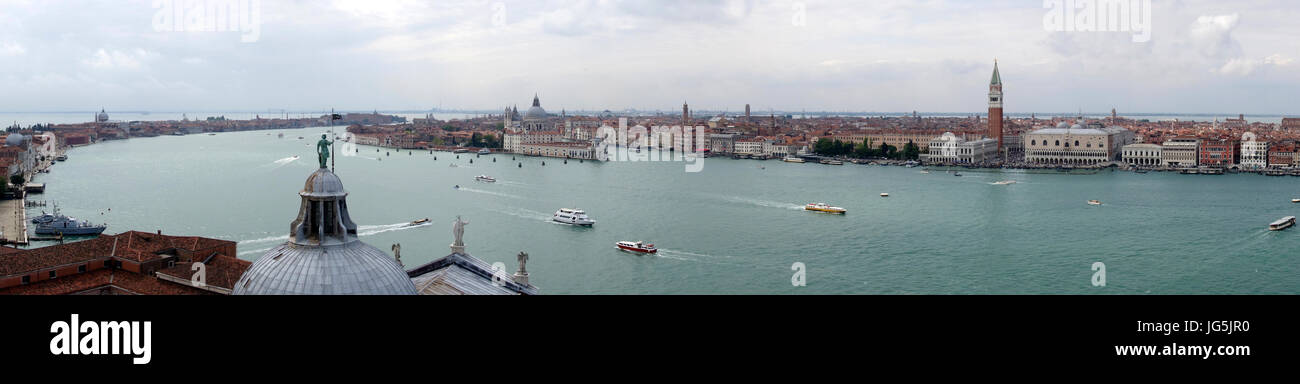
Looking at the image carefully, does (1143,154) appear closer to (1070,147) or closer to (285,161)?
(1070,147)

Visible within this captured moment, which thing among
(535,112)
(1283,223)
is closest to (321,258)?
(1283,223)

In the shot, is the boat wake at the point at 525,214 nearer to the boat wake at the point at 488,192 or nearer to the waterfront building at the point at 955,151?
the boat wake at the point at 488,192

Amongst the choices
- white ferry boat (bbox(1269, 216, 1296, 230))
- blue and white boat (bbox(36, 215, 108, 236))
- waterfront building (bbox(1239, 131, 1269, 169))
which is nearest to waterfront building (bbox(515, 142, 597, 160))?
waterfront building (bbox(1239, 131, 1269, 169))

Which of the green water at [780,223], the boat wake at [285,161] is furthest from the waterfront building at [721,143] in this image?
the boat wake at [285,161]

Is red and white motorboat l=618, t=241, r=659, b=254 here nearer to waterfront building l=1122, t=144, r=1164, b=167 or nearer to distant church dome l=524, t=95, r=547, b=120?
waterfront building l=1122, t=144, r=1164, b=167

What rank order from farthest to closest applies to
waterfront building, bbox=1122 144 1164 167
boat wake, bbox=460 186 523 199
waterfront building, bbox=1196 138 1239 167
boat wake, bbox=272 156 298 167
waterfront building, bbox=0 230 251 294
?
waterfront building, bbox=1122 144 1164 167 → waterfront building, bbox=1196 138 1239 167 → boat wake, bbox=272 156 298 167 → boat wake, bbox=460 186 523 199 → waterfront building, bbox=0 230 251 294
